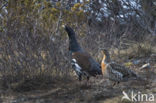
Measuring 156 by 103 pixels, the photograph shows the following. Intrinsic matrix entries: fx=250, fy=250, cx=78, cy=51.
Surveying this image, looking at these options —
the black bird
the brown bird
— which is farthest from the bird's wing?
the brown bird

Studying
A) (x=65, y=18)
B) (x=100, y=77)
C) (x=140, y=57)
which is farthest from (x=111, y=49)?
(x=100, y=77)

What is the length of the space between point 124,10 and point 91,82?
6.61 metres

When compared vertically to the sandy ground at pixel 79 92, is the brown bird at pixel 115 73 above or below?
above

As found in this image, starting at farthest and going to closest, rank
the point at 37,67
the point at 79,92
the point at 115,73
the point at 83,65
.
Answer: the point at 37,67 < the point at 83,65 < the point at 115,73 < the point at 79,92

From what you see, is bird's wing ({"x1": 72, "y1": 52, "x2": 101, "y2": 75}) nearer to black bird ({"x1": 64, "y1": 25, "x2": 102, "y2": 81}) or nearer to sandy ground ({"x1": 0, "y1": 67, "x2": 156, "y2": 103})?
black bird ({"x1": 64, "y1": 25, "x2": 102, "y2": 81})

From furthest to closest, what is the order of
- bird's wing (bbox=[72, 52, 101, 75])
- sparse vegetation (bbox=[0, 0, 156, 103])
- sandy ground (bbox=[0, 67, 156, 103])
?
bird's wing (bbox=[72, 52, 101, 75]) → sparse vegetation (bbox=[0, 0, 156, 103]) → sandy ground (bbox=[0, 67, 156, 103])

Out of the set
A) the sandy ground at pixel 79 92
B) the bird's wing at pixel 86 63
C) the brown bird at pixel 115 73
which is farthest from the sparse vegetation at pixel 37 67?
the bird's wing at pixel 86 63

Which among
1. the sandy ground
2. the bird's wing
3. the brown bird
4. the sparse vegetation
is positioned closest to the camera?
the sandy ground

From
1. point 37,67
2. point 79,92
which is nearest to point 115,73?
point 79,92

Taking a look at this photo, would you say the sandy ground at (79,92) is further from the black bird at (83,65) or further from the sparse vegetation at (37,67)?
the black bird at (83,65)

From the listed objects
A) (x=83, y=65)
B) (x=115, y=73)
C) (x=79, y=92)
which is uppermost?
(x=83, y=65)

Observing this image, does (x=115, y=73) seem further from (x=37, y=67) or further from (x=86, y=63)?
(x=37, y=67)

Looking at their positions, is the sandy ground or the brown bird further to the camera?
the brown bird

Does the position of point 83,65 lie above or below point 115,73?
above
